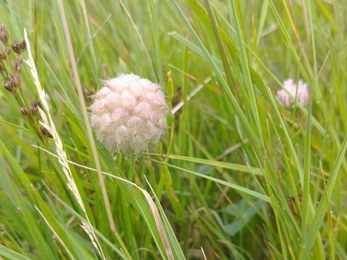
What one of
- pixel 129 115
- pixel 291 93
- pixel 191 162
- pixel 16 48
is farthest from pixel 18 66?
pixel 291 93

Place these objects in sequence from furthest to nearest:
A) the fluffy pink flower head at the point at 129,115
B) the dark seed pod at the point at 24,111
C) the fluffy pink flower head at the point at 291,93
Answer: the fluffy pink flower head at the point at 291,93 < the dark seed pod at the point at 24,111 < the fluffy pink flower head at the point at 129,115

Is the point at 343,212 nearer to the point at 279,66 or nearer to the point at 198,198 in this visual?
the point at 198,198

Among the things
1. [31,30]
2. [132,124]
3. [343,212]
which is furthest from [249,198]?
[31,30]

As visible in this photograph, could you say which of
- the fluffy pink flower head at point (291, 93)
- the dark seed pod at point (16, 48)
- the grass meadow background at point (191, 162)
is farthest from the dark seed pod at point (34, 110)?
the fluffy pink flower head at point (291, 93)

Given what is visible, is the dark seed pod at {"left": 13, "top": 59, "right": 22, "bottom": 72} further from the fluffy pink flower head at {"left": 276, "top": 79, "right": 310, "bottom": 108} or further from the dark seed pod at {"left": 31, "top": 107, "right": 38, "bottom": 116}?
the fluffy pink flower head at {"left": 276, "top": 79, "right": 310, "bottom": 108}

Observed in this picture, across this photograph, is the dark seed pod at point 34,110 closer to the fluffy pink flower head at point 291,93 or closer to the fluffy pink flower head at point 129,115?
the fluffy pink flower head at point 129,115

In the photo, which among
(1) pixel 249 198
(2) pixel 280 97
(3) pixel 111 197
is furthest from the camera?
(2) pixel 280 97
